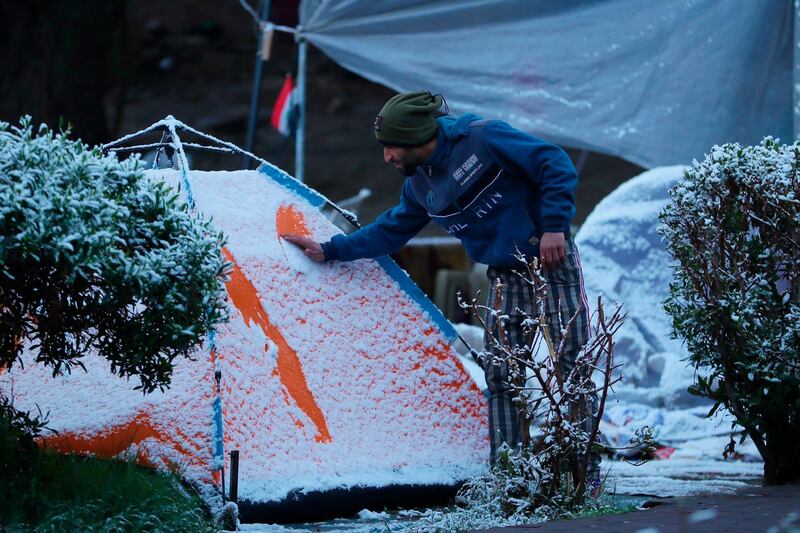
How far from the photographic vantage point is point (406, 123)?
13.1ft

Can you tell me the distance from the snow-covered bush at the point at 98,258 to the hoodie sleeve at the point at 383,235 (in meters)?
0.96

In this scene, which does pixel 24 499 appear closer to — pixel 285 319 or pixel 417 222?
pixel 285 319

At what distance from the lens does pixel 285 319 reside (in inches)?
159

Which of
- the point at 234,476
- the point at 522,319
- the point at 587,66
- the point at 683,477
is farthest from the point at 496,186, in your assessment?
the point at 587,66

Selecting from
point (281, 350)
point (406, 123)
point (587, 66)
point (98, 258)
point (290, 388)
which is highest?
point (587, 66)

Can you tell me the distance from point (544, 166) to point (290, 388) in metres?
1.11

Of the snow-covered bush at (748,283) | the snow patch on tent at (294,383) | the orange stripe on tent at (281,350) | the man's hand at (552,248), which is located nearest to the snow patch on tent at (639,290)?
the snow-covered bush at (748,283)

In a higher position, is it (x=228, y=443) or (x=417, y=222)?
(x=417, y=222)

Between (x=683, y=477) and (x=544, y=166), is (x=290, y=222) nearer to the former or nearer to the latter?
(x=544, y=166)

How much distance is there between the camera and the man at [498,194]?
3938 millimetres

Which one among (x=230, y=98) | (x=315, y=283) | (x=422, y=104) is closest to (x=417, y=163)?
(x=422, y=104)

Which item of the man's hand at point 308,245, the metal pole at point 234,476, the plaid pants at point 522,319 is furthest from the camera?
the man's hand at point 308,245

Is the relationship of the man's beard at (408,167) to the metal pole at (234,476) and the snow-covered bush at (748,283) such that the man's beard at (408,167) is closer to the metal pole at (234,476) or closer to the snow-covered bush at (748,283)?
the snow-covered bush at (748,283)

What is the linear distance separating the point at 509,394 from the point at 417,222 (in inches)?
29.4
